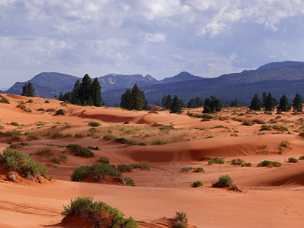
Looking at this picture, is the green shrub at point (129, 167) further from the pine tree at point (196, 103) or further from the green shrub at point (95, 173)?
the pine tree at point (196, 103)

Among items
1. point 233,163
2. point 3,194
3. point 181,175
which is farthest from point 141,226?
point 233,163

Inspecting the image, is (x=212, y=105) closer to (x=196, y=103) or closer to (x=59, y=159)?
(x=196, y=103)

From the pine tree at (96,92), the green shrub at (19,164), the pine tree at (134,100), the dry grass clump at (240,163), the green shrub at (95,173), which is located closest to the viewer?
the green shrub at (19,164)

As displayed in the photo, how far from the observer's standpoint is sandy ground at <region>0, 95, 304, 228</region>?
12.0 metres

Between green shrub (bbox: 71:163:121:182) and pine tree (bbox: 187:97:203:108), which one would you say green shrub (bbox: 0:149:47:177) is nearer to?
green shrub (bbox: 71:163:121:182)

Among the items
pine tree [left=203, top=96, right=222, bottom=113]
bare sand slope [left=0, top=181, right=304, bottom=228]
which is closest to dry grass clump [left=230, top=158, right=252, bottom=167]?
bare sand slope [left=0, top=181, right=304, bottom=228]

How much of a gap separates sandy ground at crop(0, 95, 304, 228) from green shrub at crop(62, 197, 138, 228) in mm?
431

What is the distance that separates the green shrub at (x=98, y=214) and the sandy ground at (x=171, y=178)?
1.41 ft

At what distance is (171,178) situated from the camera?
25.4 metres

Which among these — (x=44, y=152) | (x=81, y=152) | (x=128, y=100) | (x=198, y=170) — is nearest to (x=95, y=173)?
(x=198, y=170)

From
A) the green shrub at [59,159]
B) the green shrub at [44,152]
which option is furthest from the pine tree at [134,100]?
the green shrub at [59,159]

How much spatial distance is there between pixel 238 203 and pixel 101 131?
32364 millimetres

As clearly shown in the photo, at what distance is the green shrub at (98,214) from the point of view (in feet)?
29.3

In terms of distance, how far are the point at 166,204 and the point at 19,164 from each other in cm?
422
